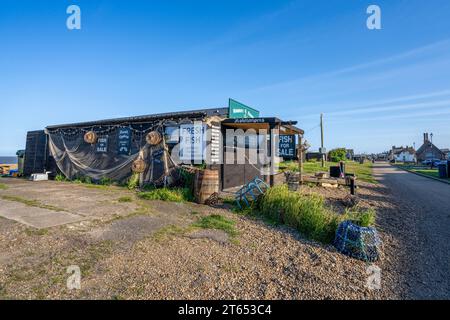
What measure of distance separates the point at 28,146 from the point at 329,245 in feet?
63.9

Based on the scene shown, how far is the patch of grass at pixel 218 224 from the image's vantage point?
17.2ft

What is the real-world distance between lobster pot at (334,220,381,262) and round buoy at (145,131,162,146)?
8.17 meters

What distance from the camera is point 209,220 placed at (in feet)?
19.1

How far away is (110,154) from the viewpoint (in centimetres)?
1216

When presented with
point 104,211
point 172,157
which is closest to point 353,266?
point 104,211

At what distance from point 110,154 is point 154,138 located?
353cm

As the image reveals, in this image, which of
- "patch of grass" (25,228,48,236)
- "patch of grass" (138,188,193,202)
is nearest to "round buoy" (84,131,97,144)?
"patch of grass" (138,188,193,202)

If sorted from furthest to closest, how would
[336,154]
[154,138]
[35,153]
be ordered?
1. [336,154]
2. [35,153]
3. [154,138]

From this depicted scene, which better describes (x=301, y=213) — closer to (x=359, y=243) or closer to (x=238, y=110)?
(x=359, y=243)

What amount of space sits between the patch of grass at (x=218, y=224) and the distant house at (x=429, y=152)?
82.2 meters

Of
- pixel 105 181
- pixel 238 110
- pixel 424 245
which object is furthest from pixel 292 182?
pixel 105 181

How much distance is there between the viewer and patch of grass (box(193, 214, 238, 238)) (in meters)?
5.24

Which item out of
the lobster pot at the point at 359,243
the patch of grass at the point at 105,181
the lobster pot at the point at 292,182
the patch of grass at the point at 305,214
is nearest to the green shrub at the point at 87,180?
the patch of grass at the point at 105,181

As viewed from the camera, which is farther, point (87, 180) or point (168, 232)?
point (87, 180)
